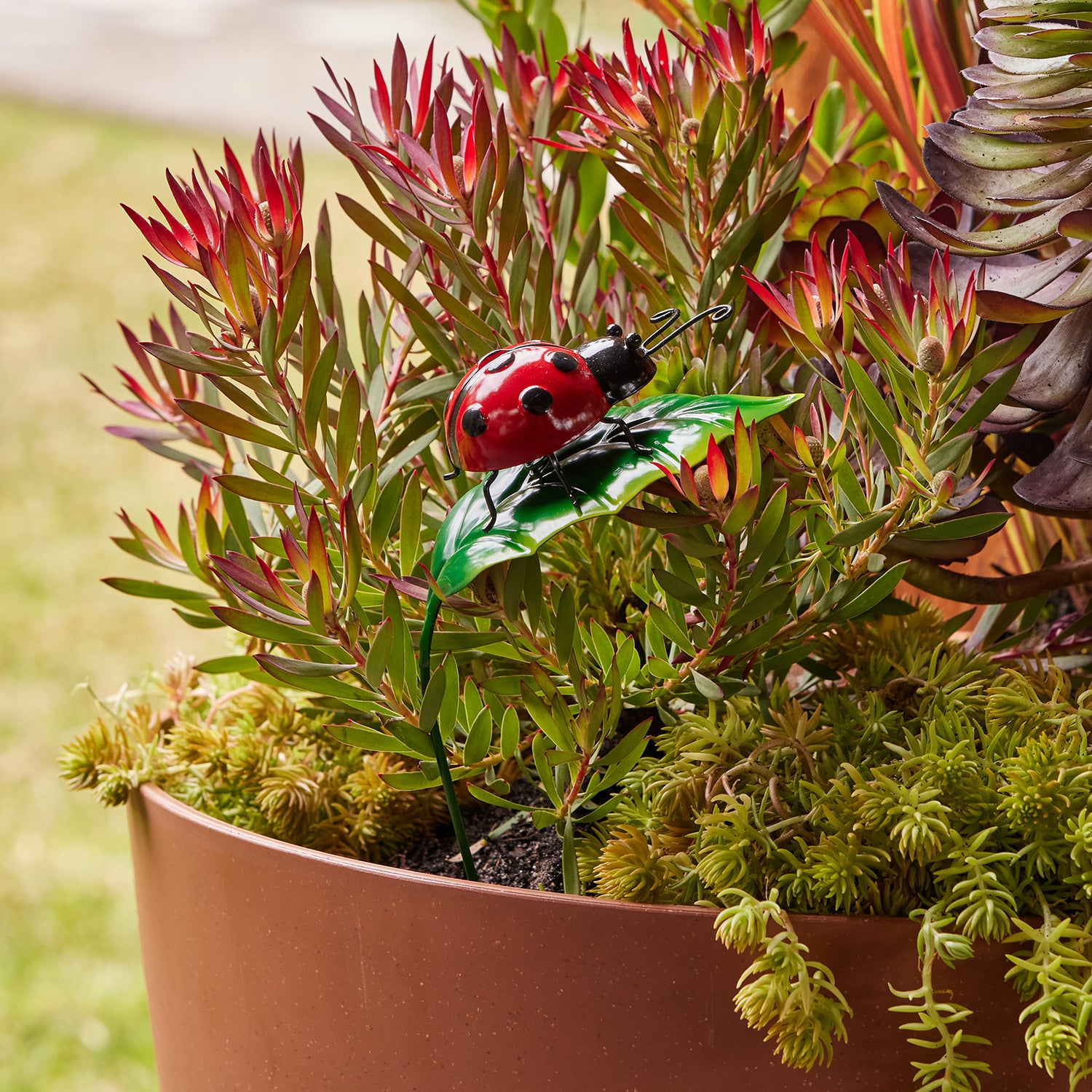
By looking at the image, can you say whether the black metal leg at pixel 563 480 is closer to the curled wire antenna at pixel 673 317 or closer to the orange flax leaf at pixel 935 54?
the curled wire antenna at pixel 673 317

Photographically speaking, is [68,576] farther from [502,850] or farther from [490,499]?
[490,499]

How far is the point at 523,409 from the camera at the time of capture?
0.33 m

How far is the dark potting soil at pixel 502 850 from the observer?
0.44m

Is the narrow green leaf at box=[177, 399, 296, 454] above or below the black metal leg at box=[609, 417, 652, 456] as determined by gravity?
above

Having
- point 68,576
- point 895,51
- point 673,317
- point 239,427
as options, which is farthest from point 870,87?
point 68,576

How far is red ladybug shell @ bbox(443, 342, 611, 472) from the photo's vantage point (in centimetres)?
34

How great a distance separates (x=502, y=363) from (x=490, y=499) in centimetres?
4

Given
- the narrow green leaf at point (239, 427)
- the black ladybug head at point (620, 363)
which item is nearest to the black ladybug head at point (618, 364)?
the black ladybug head at point (620, 363)

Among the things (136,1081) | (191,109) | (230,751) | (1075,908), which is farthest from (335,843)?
(191,109)

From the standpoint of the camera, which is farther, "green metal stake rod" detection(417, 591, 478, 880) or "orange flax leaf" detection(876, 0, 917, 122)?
"orange flax leaf" detection(876, 0, 917, 122)

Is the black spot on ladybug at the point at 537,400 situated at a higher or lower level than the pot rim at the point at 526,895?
higher

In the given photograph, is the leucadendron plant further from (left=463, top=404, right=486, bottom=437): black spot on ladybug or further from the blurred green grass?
the blurred green grass

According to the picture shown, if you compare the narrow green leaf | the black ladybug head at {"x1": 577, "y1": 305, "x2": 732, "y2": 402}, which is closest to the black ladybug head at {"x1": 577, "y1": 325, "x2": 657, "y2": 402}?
the black ladybug head at {"x1": 577, "y1": 305, "x2": 732, "y2": 402}

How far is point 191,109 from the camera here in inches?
186
